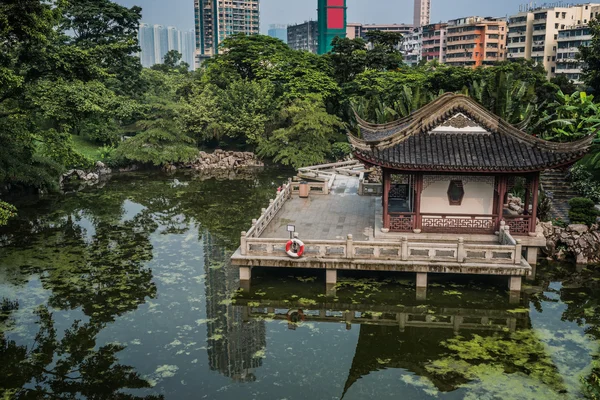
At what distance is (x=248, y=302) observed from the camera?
15.9m

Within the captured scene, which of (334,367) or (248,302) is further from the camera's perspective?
(248,302)

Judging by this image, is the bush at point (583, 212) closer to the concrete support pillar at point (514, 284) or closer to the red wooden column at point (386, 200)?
the concrete support pillar at point (514, 284)

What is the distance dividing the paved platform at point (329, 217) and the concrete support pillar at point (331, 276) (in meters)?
1.93

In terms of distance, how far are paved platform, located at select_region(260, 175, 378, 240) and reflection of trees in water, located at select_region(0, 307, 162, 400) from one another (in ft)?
23.5

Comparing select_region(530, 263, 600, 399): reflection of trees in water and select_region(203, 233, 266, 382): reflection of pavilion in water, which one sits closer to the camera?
select_region(203, 233, 266, 382): reflection of pavilion in water

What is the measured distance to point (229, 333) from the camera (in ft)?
45.6

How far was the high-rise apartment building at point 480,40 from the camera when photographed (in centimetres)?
8869

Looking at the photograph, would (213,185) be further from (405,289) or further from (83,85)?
(405,289)

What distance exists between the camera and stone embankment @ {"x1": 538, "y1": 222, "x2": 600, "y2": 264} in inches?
755

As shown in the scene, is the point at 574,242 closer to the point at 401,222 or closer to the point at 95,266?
the point at 401,222

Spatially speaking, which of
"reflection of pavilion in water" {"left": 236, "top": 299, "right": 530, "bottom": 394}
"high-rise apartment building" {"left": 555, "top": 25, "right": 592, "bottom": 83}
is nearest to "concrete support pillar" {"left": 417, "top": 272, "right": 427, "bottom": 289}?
"reflection of pavilion in water" {"left": 236, "top": 299, "right": 530, "bottom": 394}

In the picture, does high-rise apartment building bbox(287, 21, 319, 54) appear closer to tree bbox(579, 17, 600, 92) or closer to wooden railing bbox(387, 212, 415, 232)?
tree bbox(579, 17, 600, 92)

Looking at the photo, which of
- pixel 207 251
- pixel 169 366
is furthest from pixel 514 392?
pixel 207 251

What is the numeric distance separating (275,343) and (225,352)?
1298mm
